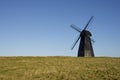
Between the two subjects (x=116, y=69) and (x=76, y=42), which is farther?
(x=76, y=42)

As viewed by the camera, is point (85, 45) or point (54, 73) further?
point (85, 45)

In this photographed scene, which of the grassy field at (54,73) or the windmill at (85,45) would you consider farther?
the windmill at (85,45)

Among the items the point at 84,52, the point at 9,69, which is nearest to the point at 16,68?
the point at 9,69

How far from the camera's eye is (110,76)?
2973 cm

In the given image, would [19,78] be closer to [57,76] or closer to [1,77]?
[1,77]

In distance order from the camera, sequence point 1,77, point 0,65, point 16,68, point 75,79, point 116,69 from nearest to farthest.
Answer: point 75,79 → point 1,77 → point 116,69 → point 16,68 → point 0,65

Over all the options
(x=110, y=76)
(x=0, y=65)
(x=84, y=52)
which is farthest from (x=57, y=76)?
(x=84, y=52)

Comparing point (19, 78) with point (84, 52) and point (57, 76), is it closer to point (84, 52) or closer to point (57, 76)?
point (57, 76)

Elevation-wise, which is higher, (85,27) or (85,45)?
(85,27)

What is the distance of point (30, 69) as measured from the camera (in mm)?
36000

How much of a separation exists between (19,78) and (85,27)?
3752 centimetres

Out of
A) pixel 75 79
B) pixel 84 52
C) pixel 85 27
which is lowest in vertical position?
pixel 75 79

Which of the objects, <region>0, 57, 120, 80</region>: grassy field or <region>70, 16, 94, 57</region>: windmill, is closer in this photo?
<region>0, 57, 120, 80</region>: grassy field

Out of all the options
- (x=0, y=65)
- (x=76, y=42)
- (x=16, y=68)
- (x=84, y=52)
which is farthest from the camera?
(x=76, y=42)
